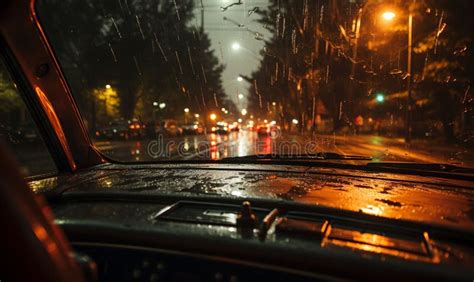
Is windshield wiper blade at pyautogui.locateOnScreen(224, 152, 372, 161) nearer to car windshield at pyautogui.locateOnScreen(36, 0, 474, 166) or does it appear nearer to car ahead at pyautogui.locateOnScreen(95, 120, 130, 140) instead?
car windshield at pyautogui.locateOnScreen(36, 0, 474, 166)

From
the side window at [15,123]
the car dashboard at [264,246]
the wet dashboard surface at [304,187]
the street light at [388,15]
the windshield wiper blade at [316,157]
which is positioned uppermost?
the street light at [388,15]

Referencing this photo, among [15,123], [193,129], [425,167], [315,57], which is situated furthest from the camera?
[193,129]

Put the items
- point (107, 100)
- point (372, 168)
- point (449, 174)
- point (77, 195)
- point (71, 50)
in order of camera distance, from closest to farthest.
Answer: point (77, 195) < point (449, 174) < point (372, 168) < point (71, 50) < point (107, 100)

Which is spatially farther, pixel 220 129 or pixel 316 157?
pixel 220 129

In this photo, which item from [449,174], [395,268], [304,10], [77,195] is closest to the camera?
[395,268]

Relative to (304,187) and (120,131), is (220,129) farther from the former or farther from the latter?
(304,187)

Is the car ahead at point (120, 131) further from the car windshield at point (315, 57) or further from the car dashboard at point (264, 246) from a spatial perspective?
the car dashboard at point (264, 246)

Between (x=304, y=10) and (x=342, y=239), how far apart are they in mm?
16879

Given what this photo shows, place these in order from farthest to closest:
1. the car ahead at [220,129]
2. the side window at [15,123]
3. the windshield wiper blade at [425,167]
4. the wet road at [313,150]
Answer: the car ahead at [220,129] → the wet road at [313,150] → the windshield wiper blade at [425,167] → the side window at [15,123]

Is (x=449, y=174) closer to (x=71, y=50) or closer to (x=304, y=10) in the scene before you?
(x=304, y=10)

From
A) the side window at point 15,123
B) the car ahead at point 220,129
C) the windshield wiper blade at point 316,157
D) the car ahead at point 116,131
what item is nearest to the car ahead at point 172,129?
the car ahead at point 116,131

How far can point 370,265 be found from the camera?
4.75ft

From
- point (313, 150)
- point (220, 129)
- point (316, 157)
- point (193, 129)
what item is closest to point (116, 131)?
point (193, 129)

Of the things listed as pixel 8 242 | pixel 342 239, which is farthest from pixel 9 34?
pixel 342 239
